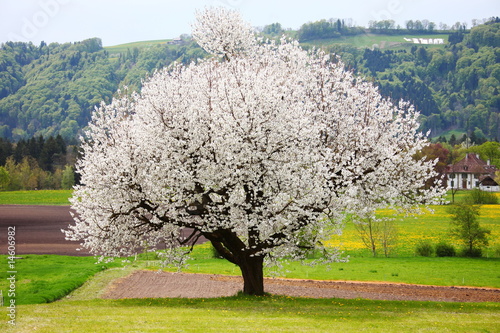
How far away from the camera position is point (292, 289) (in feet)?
116

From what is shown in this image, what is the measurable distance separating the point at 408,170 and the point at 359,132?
3743 mm

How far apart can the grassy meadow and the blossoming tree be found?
10.0 feet

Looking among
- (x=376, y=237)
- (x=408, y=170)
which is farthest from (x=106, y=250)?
(x=376, y=237)

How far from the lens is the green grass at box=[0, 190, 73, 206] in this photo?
121562 millimetres

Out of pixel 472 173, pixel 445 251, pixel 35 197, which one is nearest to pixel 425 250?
pixel 445 251

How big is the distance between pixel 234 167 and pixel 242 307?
21.5 ft

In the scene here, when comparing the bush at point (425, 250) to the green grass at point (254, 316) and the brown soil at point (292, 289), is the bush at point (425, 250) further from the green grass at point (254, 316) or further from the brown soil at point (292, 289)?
the green grass at point (254, 316)

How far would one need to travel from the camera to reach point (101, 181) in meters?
24.0

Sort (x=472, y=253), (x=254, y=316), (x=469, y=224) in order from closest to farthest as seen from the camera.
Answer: (x=254, y=316) < (x=469, y=224) < (x=472, y=253)

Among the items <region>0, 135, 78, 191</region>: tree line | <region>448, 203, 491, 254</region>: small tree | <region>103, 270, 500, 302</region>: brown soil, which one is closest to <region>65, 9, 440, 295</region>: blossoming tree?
<region>103, 270, 500, 302</region>: brown soil

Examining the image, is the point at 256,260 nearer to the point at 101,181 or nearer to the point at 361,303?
the point at 361,303

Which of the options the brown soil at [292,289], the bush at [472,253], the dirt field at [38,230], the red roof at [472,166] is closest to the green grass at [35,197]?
the dirt field at [38,230]

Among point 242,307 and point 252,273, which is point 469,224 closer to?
point 252,273

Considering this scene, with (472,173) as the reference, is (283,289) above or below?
above
